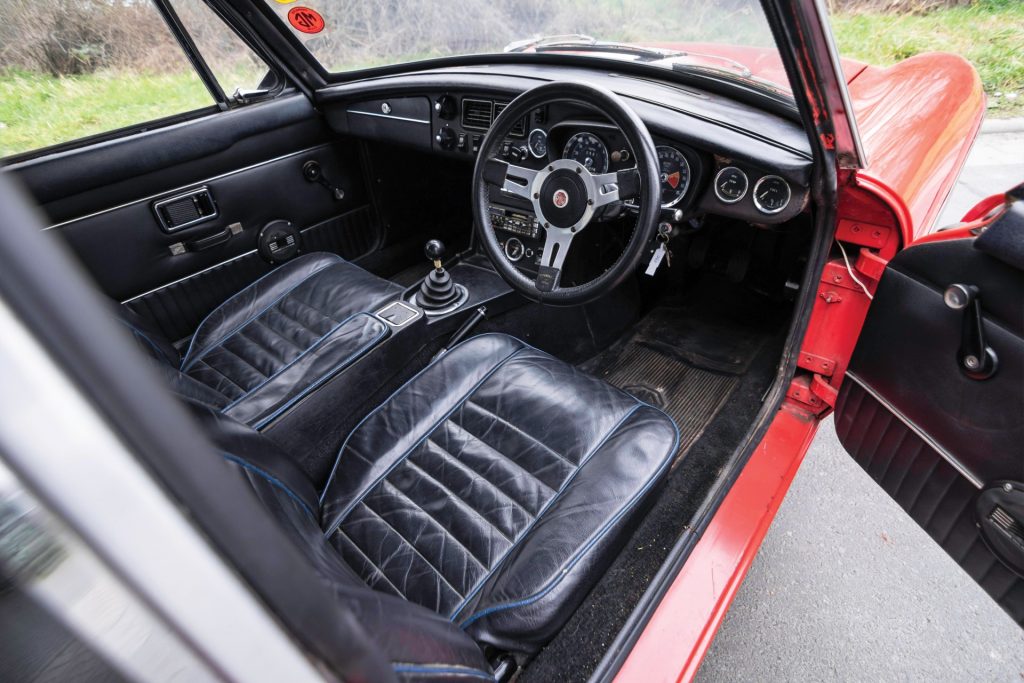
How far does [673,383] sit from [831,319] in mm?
653

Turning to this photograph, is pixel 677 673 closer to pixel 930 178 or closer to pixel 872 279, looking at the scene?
pixel 872 279

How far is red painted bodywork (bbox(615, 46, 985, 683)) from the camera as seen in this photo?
1053 millimetres

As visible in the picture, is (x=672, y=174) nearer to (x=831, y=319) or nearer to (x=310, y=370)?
(x=831, y=319)

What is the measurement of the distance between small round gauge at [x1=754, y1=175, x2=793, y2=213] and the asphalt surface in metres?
0.95

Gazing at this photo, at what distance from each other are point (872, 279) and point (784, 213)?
281 mm

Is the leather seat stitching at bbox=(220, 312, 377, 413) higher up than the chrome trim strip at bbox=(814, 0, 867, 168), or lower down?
lower down

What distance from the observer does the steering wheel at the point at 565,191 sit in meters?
1.32

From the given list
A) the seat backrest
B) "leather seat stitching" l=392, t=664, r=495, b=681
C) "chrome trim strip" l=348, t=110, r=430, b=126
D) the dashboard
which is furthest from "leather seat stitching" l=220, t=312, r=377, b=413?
"leather seat stitching" l=392, t=664, r=495, b=681

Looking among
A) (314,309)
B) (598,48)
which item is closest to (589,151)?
(598,48)

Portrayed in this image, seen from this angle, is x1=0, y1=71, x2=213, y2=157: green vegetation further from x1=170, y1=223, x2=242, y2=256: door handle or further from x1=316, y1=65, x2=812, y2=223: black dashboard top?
x1=316, y1=65, x2=812, y2=223: black dashboard top

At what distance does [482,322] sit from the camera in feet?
6.30

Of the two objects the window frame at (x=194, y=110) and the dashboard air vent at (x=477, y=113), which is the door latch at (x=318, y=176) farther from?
the dashboard air vent at (x=477, y=113)

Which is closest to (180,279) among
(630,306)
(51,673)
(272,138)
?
(272,138)

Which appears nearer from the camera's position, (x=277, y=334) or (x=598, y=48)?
(x=277, y=334)
